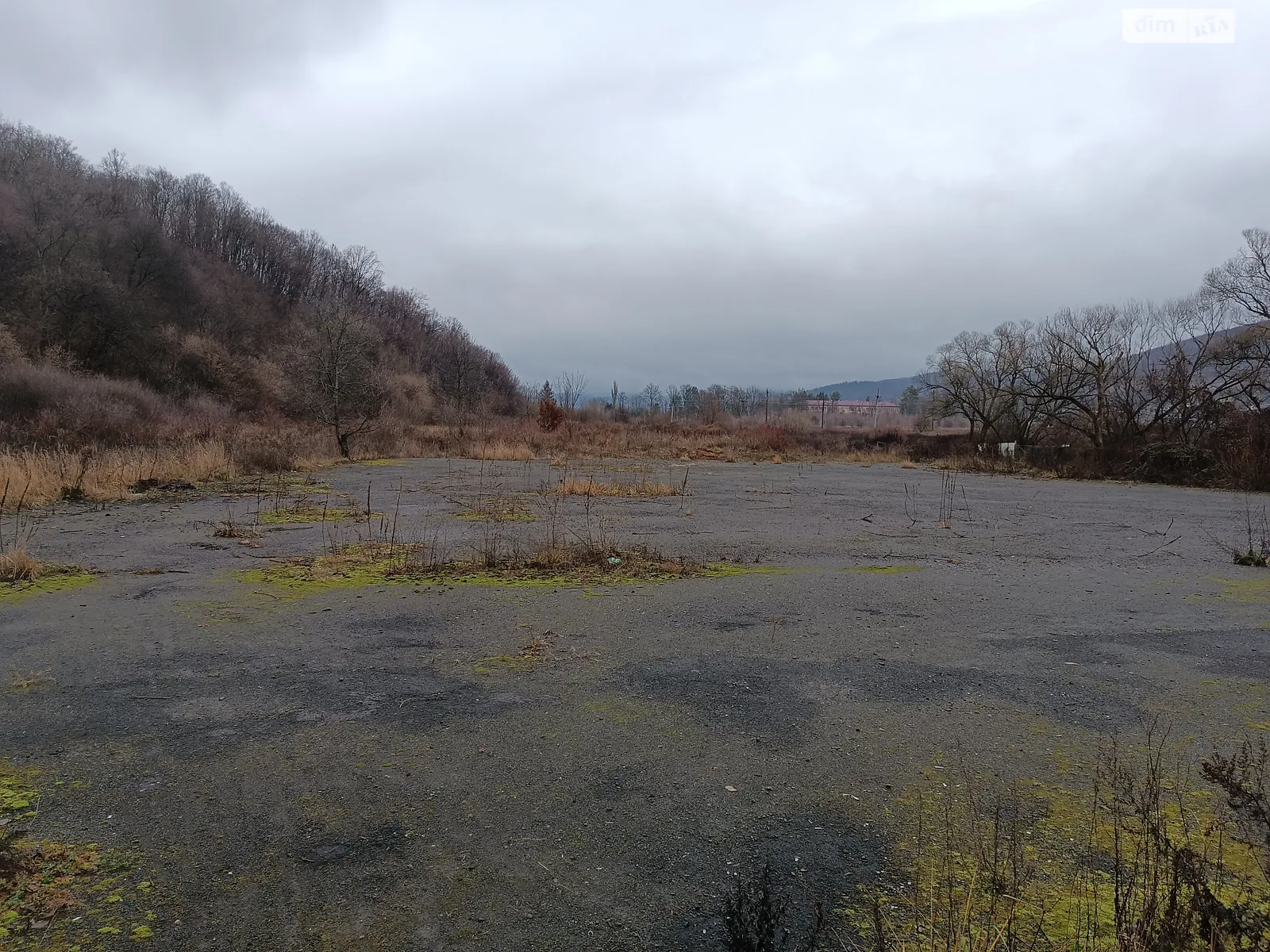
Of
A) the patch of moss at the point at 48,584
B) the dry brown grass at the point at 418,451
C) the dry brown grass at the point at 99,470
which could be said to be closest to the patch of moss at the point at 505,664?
the patch of moss at the point at 48,584

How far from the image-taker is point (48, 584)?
6273 millimetres

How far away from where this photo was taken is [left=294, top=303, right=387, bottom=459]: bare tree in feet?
80.4

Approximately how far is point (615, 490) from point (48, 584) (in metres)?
9.42

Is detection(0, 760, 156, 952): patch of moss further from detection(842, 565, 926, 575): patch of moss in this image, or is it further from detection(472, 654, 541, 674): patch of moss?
detection(842, 565, 926, 575): patch of moss

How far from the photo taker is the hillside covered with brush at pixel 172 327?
26.0 m

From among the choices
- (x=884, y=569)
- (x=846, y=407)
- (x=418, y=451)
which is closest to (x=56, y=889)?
(x=884, y=569)

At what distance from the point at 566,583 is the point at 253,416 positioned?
43.7 m

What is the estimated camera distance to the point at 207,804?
281cm

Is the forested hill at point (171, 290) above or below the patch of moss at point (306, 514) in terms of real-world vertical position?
above

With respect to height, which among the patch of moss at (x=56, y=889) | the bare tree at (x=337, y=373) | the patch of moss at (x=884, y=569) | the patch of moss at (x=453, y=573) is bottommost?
the patch of moss at (x=56, y=889)

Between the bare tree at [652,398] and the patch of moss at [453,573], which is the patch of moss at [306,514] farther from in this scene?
the bare tree at [652,398]

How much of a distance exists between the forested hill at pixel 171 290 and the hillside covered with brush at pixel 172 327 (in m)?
0.14

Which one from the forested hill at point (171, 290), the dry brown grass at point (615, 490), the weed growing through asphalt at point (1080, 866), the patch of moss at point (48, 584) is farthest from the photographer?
the forested hill at point (171, 290)

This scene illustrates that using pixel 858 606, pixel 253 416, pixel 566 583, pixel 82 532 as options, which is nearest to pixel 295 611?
pixel 566 583
